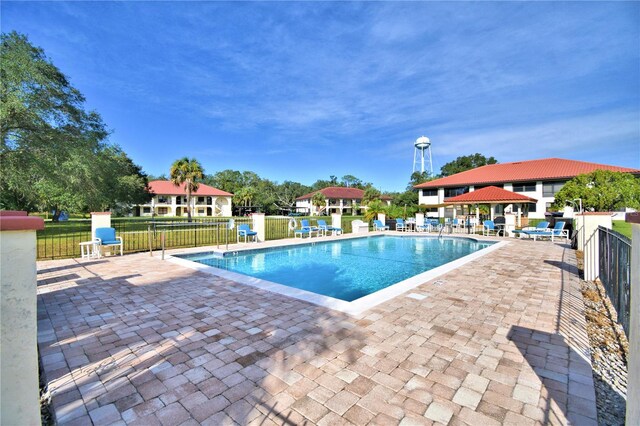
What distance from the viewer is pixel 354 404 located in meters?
2.32

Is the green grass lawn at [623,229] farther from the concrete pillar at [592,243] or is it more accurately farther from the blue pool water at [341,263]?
the blue pool water at [341,263]

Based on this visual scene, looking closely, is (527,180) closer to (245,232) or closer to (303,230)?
(303,230)

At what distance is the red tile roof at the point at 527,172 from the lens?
29328 mm

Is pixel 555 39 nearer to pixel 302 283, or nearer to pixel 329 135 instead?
pixel 302 283

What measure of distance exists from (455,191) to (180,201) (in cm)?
4493

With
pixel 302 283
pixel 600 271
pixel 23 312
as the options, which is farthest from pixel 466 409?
pixel 600 271

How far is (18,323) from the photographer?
4.47 ft

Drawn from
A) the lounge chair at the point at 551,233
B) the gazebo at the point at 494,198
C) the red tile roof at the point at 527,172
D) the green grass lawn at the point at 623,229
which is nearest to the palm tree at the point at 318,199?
the red tile roof at the point at 527,172

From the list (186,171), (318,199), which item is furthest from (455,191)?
(186,171)

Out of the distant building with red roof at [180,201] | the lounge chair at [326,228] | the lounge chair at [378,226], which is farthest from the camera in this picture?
the distant building with red roof at [180,201]

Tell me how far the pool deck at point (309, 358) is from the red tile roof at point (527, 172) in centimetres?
3138

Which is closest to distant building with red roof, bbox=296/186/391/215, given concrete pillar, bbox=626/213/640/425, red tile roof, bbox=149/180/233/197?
red tile roof, bbox=149/180/233/197

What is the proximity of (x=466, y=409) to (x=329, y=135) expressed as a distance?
3599 centimetres

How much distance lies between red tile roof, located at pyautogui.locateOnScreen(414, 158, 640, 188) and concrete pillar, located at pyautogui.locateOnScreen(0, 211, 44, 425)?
36811mm
